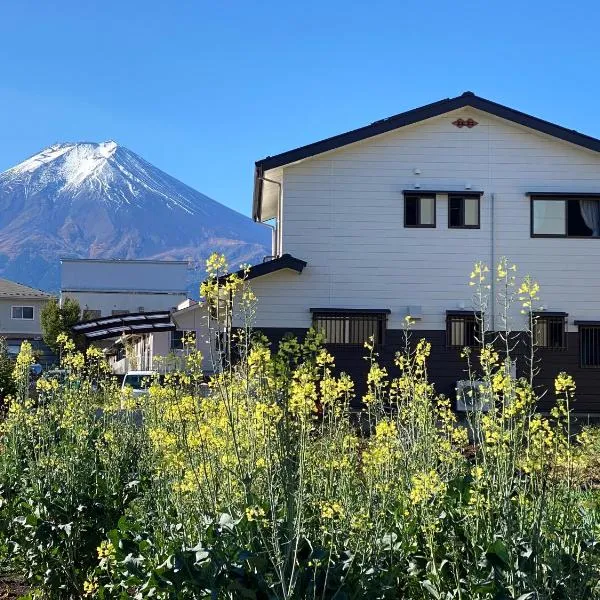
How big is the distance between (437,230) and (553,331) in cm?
372

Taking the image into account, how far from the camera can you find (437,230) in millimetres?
21109

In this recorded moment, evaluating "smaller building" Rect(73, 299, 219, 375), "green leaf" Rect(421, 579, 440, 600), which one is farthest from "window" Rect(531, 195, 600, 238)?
"green leaf" Rect(421, 579, 440, 600)

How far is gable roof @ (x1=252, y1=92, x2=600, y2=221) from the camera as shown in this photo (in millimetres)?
20844

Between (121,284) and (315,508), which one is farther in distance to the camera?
(121,284)

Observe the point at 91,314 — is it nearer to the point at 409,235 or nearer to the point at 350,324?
the point at 350,324

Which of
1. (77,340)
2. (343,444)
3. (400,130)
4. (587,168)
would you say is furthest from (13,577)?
(77,340)

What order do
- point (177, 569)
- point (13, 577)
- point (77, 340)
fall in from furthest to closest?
point (77, 340) → point (13, 577) → point (177, 569)

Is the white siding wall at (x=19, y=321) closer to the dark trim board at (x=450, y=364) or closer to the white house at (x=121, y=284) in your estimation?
the white house at (x=121, y=284)

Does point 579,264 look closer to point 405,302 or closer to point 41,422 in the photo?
point 405,302

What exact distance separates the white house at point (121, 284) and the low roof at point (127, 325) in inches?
1008

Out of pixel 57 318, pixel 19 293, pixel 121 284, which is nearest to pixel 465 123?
pixel 57 318

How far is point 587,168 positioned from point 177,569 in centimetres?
1930

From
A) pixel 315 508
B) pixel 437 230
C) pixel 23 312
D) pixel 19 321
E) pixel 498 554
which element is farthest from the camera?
pixel 23 312

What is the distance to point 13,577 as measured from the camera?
7176 millimetres
